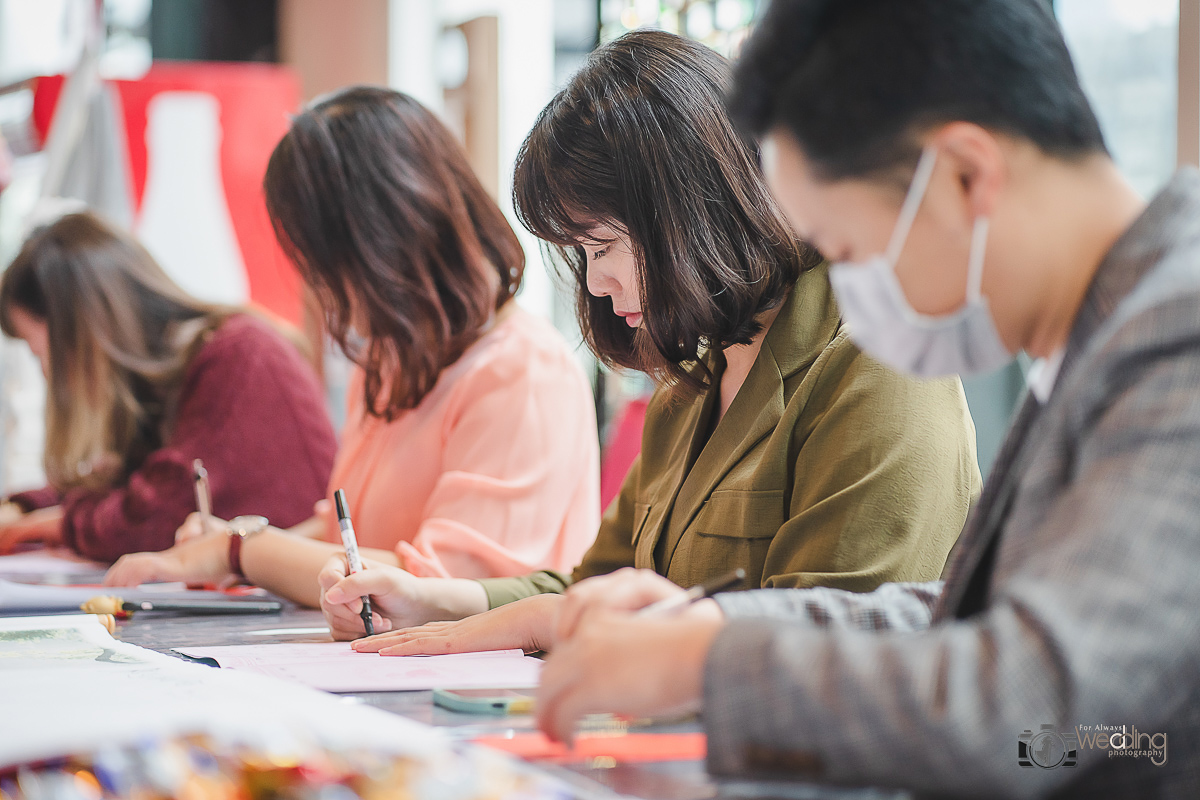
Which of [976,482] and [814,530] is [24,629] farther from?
[976,482]

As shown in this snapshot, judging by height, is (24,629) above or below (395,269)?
below

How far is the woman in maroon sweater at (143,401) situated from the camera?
2.18 metres

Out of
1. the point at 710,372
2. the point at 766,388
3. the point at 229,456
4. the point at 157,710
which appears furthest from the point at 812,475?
the point at 229,456

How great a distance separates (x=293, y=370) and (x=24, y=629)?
110 centimetres

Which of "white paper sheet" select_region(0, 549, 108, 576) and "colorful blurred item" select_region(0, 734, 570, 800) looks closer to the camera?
"colorful blurred item" select_region(0, 734, 570, 800)

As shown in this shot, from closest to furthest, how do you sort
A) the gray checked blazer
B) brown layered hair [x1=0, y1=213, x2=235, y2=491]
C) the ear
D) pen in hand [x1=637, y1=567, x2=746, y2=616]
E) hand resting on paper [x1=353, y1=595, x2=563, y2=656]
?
1. the gray checked blazer
2. the ear
3. pen in hand [x1=637, y1=567, x2=746, y2=616]
4. hand resting on paper [x1=353, y1=595, x2=563, y2=656]
5. brown layered hair [x1=0, y1=213, x2=235, y2=491]

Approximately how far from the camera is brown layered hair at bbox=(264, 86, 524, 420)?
5.57 ft

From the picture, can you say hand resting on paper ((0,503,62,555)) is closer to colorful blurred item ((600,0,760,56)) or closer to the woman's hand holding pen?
the woman's hand holding pen

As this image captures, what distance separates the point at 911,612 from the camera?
872mm

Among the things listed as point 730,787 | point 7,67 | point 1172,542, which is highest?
point 7,67

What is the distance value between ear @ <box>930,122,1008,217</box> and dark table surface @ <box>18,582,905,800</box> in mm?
348

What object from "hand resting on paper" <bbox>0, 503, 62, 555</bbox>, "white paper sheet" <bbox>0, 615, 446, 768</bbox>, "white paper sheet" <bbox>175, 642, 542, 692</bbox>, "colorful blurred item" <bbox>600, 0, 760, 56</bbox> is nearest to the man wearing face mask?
"white paper sheet" <bbox>0, 615, 446, 768</bbox>

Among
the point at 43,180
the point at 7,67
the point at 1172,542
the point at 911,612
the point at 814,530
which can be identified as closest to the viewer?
the point at 1172,542

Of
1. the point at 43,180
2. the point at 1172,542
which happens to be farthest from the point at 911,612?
the point at 43,180
